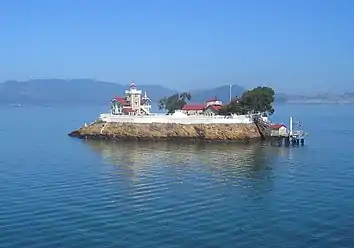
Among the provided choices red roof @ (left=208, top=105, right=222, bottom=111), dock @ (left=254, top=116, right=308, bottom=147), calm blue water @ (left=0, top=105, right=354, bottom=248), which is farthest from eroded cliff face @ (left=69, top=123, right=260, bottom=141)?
calm blue water @ (left=0, top=105, right=354, bottom=248)

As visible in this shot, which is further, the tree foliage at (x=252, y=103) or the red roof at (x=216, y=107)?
the red roof at (x=216, y=107)

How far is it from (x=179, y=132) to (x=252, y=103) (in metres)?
12.4

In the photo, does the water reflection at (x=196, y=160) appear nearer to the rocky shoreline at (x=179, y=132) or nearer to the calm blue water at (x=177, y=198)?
the calm blue water at (x=177, y=198)

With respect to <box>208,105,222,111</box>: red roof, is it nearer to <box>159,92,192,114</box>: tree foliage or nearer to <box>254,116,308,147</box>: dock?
<box>254,116,308,147</box>: dock

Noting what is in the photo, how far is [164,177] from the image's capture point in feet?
135

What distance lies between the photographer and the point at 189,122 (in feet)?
231

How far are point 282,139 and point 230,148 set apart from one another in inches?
396

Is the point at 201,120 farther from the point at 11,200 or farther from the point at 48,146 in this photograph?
the point at 11,200

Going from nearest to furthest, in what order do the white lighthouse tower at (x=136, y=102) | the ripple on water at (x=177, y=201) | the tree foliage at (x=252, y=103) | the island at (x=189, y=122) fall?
the ripple on water at (x=177, y=201) < the island at (x=189, y=122) < the tree foliage at (x=252, y=103) < the white lighthouse tower at (x=136, y=102)

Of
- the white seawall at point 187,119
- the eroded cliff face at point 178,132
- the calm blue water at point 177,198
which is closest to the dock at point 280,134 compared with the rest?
the eroded cliff face at point 178,132

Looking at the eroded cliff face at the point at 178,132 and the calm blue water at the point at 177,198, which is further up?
the eroded cliff face at the point at 178,132

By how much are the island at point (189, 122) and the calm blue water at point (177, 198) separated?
10.9 m

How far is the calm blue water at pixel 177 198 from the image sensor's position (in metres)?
25.2

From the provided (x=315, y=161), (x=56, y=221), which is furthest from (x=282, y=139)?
(x=56, y=221)
